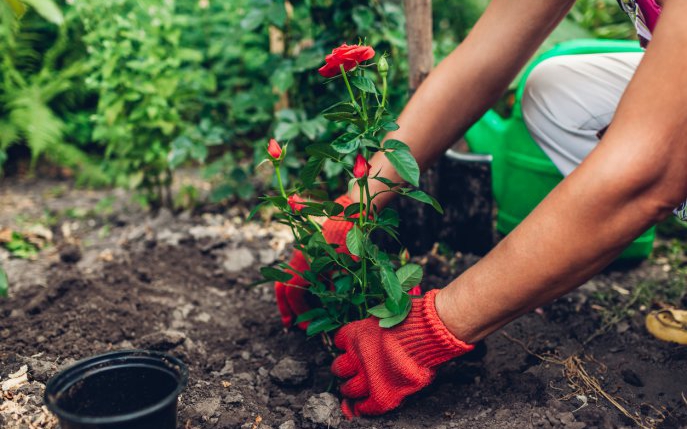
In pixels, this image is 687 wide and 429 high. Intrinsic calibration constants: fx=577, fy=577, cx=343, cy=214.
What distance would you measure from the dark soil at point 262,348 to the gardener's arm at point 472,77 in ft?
1.95

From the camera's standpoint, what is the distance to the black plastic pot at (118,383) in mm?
1301

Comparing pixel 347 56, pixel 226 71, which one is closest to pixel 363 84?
pixel 347 56

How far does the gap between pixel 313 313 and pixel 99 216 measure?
1848 mm

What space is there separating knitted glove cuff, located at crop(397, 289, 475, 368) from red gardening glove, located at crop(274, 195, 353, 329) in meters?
0.33

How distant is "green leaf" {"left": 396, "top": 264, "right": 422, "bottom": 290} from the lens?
1.50m

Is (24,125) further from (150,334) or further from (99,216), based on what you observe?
(150,334)

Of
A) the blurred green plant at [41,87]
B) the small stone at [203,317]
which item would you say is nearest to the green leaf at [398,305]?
the small stone at [203,317]

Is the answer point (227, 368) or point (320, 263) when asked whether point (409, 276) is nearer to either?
point (320, 263)

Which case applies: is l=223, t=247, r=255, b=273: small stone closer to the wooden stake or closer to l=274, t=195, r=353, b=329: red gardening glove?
l=274, t=195, r=353, b=329: red gardening glove

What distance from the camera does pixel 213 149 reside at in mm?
4000

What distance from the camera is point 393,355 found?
4.70 feet

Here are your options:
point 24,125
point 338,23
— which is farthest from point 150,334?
point 24,125

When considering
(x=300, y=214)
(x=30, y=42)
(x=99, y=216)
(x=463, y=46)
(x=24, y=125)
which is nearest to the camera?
(x=300, y=214)

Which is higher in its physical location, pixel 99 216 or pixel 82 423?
pixel 82 423
